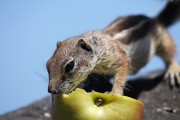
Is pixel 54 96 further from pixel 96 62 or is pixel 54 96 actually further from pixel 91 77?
pixel 91 77

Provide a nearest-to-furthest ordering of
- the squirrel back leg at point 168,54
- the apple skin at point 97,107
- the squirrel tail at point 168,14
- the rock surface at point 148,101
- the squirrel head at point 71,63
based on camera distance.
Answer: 1. the apple skin at point 97,107
2. the squirrel head at point 71,63
3. the rock surface at point 148,101
4. the squirrel back leg at point 168,54
5. the squirrel tail at point 168,14

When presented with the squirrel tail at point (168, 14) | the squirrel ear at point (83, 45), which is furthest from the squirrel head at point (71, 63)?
the squirrel tail at point (168, 14)

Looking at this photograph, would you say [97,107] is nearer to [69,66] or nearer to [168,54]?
[69,66]

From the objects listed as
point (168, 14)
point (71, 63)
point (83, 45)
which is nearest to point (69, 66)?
point (71, 63)

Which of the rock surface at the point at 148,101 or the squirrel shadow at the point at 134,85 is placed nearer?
the rock surface at the point at 148,101

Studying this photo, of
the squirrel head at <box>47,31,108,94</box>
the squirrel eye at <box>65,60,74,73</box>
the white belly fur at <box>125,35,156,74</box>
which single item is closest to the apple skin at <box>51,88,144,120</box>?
the squirrel head at <box>47,31,108,94</box>

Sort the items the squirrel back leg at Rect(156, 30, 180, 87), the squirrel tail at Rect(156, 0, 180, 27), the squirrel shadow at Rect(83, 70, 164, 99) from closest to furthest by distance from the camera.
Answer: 1. the squirrel shadow at Rect(83, 70, 164, 99)
2. the squirrel back leg at Rect(156, 30, 180, 87)
3. the squirrel tail at Rect(156, 0, 180, 27)

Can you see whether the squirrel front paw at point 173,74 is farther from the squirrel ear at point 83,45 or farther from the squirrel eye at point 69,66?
the squirrel eye at point 69,66

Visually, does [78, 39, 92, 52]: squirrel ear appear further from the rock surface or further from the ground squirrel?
the rock surface
